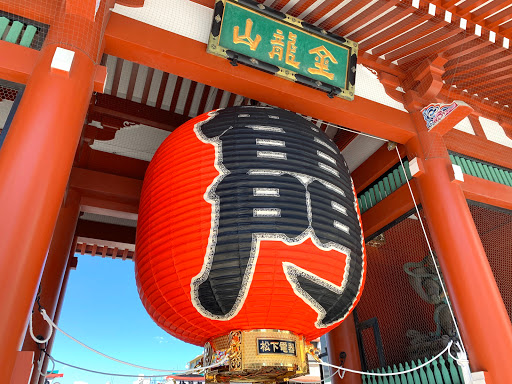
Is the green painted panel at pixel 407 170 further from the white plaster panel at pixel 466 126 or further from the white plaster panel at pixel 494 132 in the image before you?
the white plaster panel at pixel 494 132

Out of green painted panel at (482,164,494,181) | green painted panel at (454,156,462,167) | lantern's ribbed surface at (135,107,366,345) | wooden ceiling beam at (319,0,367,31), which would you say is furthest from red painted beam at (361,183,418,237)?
wooden ceiling beam at (319,0,367,31)

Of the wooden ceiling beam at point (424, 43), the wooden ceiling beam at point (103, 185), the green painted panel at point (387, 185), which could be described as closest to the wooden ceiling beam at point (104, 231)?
the wooden ceiling beam at point (103, 185)

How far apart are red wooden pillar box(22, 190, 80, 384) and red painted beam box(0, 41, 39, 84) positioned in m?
1.91

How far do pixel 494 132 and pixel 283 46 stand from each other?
115 inches

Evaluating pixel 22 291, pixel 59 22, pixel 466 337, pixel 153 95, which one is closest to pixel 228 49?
pixel 59 22

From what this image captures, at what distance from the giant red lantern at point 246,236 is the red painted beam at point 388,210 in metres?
1.34

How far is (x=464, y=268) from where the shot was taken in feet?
10.2

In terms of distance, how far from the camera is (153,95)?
15.6 feet

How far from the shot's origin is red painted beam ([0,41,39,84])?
243 cm

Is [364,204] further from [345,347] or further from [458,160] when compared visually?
[345,347]

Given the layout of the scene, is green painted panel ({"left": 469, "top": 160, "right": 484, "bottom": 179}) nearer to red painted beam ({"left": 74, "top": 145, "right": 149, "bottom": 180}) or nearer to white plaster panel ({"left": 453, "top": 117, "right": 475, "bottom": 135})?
white plaster panel ({"left": 453, "top": 117, "right": 475, "bottom": 135})

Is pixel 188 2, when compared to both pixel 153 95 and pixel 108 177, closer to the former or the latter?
pixel 153 95

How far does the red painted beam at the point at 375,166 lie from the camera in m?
4.24

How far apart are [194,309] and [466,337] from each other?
2055 mm
